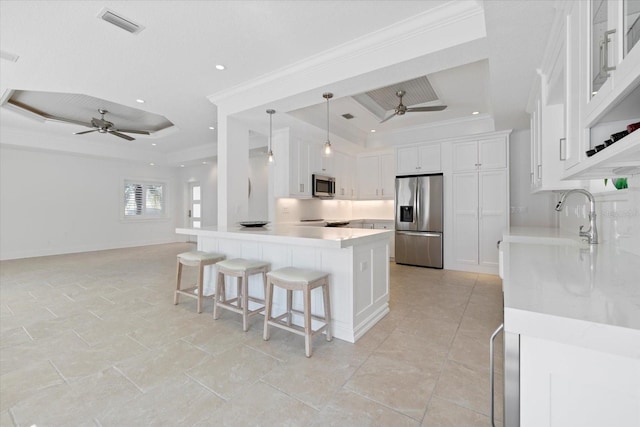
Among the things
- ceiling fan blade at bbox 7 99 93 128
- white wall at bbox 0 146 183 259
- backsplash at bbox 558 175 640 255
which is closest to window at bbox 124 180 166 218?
white wall at bbox 0 146 183 259

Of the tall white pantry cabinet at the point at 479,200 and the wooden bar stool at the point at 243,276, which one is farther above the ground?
the tall white pantry cabinet at the point at 479,200

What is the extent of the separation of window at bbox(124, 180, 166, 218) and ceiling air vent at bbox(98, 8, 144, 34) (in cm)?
701

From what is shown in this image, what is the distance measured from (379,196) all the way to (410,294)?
2953 millimetres

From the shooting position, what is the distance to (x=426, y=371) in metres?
1.98

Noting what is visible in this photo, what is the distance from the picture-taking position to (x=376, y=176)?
20.7 ft

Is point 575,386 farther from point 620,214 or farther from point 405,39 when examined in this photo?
point 405,39

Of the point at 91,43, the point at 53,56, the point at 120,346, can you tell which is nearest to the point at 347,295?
the point at 120,346

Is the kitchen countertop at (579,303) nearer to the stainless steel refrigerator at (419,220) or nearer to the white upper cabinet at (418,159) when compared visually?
the stainless steel refrigerator at (419,220)

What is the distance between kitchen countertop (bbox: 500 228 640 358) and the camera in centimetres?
63

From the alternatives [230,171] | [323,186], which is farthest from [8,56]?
[323,186]

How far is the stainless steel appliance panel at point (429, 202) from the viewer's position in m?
5.06

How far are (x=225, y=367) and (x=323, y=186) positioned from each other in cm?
380

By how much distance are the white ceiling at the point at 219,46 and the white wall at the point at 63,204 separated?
12.5ft

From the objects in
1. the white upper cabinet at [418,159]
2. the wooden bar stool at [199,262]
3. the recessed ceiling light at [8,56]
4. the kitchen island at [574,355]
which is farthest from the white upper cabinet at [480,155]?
the recessed ceiling light at [8,56]
